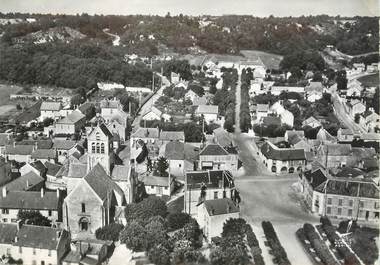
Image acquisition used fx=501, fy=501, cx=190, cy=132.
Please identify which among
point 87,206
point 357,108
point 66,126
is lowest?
point 66,126

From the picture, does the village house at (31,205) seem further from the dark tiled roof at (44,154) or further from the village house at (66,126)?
the village house at (66,126)

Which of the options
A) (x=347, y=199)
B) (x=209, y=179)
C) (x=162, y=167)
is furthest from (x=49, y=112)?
(x=347, y=199)

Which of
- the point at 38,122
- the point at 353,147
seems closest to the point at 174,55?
the point at 38,122

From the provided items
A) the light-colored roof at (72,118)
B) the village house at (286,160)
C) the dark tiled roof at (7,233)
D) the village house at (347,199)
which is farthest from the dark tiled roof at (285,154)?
the dark tiled roof at (7,233)

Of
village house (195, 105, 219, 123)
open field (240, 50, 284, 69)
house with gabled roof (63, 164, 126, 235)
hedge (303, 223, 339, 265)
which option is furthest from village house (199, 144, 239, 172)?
open field (240, 50, 284, 69)

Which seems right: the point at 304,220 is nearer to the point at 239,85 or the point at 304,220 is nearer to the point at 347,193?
the point at 347,193

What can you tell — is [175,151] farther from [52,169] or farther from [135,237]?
[135,237]

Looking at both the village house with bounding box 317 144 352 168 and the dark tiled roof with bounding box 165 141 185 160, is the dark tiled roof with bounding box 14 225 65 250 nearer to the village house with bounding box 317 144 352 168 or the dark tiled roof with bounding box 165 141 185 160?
the dark tiled roof with bounding box 165 141 185 160
